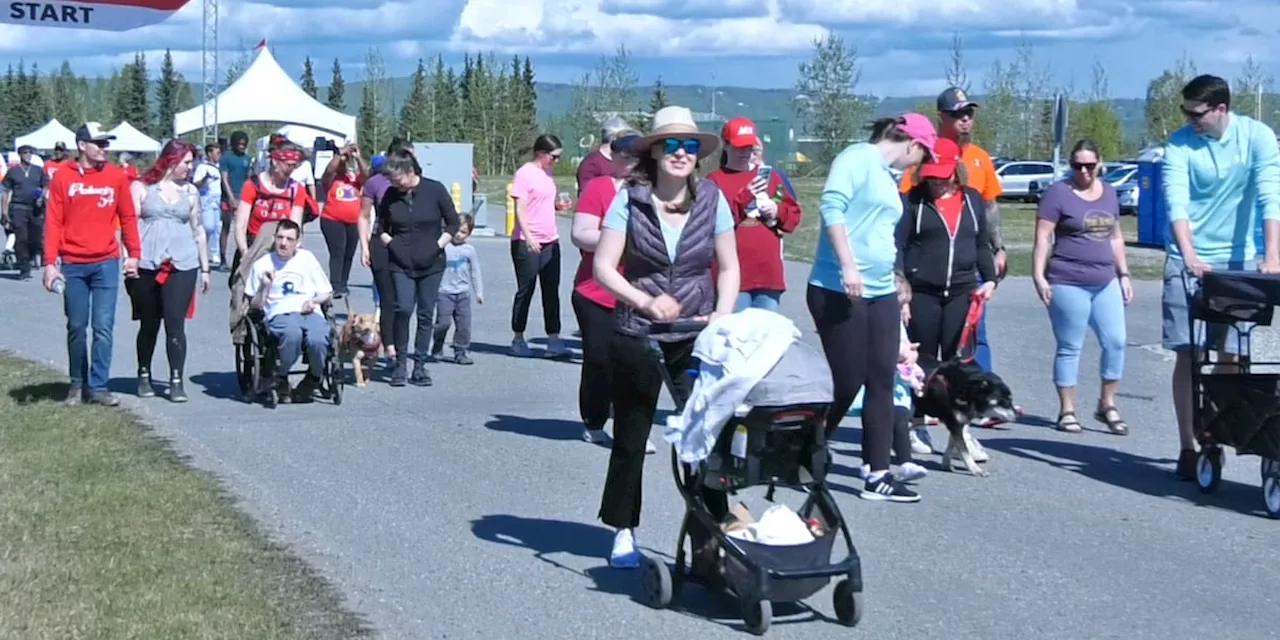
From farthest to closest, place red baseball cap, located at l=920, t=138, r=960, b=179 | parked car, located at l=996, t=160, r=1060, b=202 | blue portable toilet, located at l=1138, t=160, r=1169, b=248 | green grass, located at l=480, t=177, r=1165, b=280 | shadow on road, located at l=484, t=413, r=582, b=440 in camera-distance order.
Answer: parked car, located at l=996, t=160, r=1060, b=202, blue portable toilet, located at l=1138, t=160, r=1169, b=248, green grass, located at l=480, t=177, r=1165, b=280, shadow on road, located at l=484, t=413, r=582, b=440, red baseball cap, located at l=920, t=138, r=960, b=179

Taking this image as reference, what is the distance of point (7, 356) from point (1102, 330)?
9443mm

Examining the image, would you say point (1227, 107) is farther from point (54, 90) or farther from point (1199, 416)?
point (54, 90)

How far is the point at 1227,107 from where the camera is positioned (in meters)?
8.84

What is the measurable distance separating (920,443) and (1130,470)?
131 cm

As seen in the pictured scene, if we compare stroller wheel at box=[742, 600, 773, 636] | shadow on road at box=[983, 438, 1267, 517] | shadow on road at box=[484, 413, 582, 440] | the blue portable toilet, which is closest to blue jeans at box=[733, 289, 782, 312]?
shadow on road at box=[484, 413, 582, 440]

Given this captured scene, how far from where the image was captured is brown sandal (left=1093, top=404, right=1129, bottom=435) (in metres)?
10.9

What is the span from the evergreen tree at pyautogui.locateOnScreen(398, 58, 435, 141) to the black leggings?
7795 centimetres

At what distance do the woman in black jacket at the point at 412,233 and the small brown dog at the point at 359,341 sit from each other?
234 mm

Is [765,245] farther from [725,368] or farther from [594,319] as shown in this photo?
[725,368]

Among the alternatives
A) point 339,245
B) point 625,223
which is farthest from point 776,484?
point 339,245

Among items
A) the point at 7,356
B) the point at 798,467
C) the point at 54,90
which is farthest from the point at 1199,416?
the point at 54,90

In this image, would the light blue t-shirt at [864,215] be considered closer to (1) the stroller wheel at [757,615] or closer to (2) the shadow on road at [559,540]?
(2) the shadow on road at [559,540]

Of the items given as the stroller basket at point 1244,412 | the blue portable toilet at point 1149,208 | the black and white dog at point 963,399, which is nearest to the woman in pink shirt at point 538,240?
the black and white dog at point 963,399

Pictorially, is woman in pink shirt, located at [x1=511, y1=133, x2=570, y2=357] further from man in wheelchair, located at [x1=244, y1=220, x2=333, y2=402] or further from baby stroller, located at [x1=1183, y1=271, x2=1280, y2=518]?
baby stroller, located at [x1=1183, y1=271, x2=1280, y2=518]
